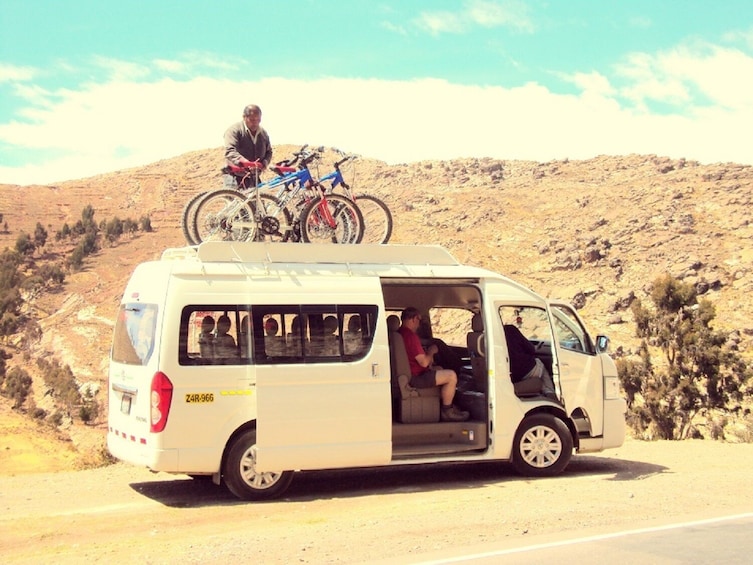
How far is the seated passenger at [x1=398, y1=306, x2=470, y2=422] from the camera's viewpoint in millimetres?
10070

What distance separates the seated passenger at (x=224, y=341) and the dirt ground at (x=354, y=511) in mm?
1457

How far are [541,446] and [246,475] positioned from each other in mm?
3394

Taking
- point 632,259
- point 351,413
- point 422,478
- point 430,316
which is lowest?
point 422,478

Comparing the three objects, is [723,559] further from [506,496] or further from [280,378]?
[280,378]

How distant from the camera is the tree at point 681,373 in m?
23.7

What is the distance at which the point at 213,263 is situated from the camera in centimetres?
879

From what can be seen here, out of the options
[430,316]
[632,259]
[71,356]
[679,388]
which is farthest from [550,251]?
[430,316]

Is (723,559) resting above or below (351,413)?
below

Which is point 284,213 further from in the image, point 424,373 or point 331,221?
point 424,373

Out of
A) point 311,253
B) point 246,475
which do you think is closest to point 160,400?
point 246,475

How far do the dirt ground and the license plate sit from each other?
905 millimetres

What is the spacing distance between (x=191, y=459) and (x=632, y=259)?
109 feet

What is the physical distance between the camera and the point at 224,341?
341 inches

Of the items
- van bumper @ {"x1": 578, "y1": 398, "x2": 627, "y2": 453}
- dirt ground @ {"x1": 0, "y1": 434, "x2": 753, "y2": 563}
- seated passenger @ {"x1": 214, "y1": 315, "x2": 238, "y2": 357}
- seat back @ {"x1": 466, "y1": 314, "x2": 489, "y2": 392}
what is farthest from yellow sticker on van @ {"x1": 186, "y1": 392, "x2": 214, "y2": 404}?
van bumper @ {"x1": 578, "y1": 398, "x2": 627, "y2": 453}
